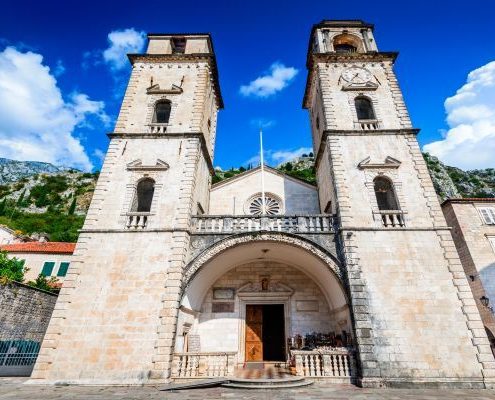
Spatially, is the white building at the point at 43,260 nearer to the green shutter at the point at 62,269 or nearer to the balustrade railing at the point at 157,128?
the green shutter at the point at 62,269

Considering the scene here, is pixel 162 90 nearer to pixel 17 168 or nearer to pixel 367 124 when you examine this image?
pixel 367 124

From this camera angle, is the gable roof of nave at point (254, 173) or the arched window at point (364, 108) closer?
the arched window at point (364, 108)

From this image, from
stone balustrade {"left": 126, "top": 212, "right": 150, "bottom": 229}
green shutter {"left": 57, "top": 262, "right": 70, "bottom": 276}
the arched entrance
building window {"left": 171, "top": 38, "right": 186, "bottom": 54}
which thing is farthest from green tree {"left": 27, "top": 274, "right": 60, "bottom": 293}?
building window {"left": 171, "top": 38, "right": 186, "bottom": 54}

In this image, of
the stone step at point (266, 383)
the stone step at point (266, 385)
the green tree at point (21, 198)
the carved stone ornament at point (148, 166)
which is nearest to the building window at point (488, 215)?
the stone step at point (266, 383)

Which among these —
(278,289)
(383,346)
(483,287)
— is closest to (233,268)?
(278,289)

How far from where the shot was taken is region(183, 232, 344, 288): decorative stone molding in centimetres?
1002

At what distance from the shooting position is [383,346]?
8.55m

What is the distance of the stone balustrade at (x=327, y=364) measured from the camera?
28.5 feet

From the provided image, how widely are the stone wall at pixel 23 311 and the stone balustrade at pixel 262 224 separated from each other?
9756 millimetres

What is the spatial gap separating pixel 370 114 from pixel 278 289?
1022cm

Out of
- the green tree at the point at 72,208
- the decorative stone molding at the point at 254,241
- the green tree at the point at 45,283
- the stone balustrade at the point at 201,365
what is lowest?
the stone balustrade at the point at 201,365

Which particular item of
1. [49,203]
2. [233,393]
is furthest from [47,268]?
[49,203]

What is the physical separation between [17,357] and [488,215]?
26140mm

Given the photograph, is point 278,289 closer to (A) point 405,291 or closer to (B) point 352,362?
(B) point 352,362
